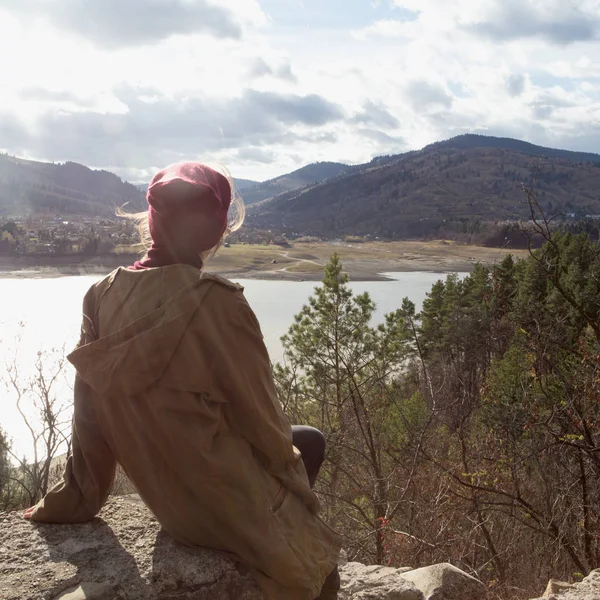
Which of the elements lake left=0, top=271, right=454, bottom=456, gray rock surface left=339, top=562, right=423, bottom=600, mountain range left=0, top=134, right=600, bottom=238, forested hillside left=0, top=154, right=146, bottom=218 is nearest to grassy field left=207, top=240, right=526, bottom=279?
lake left=0, top=271, right=454, bottom=456

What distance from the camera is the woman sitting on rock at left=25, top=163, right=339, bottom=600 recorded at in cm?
167

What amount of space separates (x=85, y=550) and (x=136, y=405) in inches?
25.2

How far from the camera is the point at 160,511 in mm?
1885

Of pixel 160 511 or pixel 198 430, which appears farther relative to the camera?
pixel 160 511

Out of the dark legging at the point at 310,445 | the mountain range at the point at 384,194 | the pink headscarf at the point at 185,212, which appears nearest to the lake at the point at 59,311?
the dark legging at the point at 310,445

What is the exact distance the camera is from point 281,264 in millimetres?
48625

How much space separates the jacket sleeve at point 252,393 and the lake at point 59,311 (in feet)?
22.3

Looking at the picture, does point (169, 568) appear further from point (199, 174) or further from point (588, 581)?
point (588, 581)

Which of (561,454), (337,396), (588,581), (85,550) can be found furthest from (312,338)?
(85,550)

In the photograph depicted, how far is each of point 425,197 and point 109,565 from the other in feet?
525

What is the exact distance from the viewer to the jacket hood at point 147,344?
1.64 meters

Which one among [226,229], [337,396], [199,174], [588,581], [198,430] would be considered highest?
[199,174]

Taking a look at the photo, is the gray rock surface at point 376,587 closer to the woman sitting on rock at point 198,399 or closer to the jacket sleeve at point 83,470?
the woman sitting on rock at point 198,399

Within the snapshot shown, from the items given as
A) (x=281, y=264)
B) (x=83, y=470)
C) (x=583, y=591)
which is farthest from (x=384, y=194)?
(x=83, y=470)
